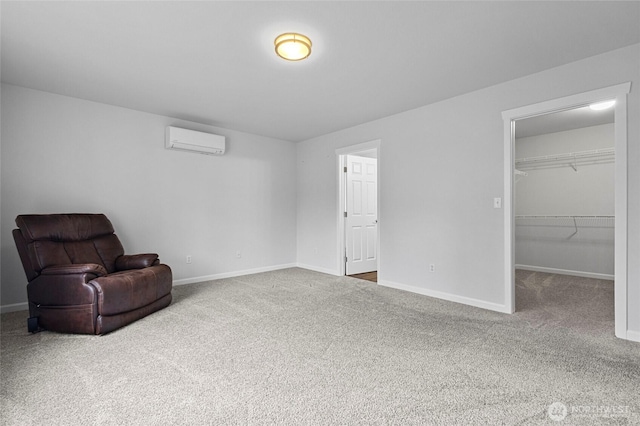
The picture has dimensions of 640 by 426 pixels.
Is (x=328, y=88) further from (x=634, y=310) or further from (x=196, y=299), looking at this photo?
(x=634, y=310)

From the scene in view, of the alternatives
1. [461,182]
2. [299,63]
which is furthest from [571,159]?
[299,63]

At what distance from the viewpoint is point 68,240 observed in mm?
3232

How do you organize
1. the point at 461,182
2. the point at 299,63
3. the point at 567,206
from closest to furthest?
the point at 299,63, the point at 461,182, the point at 567,206

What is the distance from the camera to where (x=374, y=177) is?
5.70 metres

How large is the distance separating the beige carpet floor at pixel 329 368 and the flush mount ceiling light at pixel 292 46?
2323 millimetres

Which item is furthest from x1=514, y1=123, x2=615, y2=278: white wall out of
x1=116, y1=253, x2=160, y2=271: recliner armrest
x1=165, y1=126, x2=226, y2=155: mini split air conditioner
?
x1=116, y1=253, x2=160, y2=271: recliner armrest

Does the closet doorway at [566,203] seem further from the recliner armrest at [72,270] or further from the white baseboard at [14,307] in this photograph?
the white baseboard at [14,307]

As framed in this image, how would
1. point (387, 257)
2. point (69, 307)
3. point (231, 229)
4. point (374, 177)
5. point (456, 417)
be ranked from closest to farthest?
point (456, 417)
point (69, 307)
point (387, 257)
point (231, 229)
point (374, 177)

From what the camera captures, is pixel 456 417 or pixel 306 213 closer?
pixel 456 417

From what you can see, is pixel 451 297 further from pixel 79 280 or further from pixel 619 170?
pixel 79 280

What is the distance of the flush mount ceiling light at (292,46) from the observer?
2.39 metres

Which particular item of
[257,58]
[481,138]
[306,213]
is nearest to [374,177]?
[306,213]

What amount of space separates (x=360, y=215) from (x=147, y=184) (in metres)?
3.33

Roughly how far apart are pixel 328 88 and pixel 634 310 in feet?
11.1
